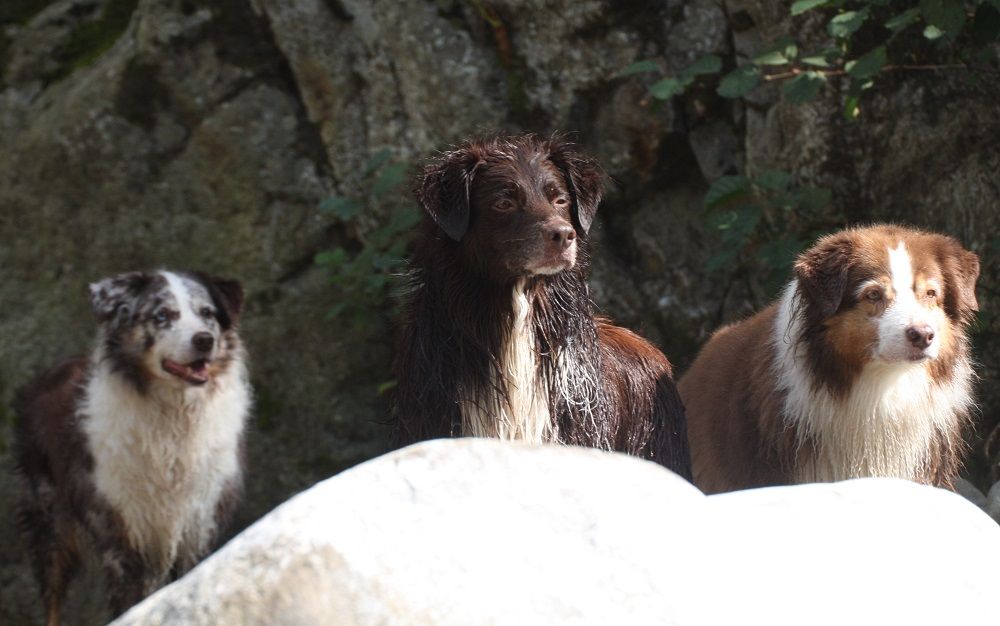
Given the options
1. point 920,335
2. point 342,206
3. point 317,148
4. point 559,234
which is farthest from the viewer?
point 317,148

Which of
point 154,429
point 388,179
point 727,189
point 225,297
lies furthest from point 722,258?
point 154,429

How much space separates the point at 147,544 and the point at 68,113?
3.80 meters

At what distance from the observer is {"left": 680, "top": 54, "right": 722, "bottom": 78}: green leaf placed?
678 centimetres

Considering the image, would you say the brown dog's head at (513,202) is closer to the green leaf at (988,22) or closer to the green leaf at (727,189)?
the green leaf at (727,189)

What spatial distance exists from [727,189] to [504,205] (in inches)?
97.5

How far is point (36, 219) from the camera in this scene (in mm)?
8758

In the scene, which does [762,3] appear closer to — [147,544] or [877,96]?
[877,96]

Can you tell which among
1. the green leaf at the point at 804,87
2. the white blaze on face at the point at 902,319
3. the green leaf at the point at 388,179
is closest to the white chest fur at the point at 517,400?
the white blaze on face at the point at 902,319

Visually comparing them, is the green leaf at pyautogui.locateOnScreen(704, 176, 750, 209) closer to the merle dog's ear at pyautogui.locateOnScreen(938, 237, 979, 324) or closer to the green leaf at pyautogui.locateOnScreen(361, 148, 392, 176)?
the merle dog's ear at pyautogui.locateOnScreen(938, 237, 979, 324)

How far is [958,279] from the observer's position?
516 cm

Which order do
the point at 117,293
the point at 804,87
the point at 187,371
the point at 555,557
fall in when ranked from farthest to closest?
the point at 117,293
the point at 187,371
the point at 804,87
the point at 555,557

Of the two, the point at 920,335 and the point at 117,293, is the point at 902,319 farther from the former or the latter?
the point at 117,293

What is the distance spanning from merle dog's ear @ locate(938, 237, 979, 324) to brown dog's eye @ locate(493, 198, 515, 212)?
1.85 m

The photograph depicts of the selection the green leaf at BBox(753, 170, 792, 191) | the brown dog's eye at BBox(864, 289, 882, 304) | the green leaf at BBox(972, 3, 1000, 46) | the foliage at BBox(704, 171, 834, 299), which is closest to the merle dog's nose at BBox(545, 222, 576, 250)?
the brown dog's eye at BBox(864, 289, 882, 304)
